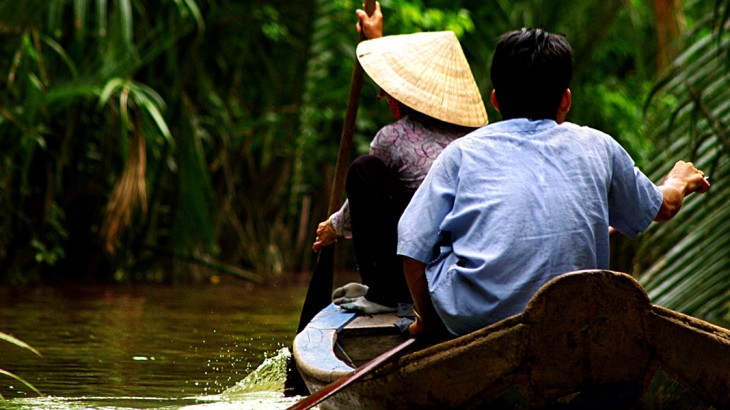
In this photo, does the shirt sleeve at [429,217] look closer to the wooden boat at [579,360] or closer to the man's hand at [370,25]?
the wooden boat at [579,360]

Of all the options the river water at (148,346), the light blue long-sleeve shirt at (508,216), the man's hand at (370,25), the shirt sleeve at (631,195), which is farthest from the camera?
the man's hand at (370,25)

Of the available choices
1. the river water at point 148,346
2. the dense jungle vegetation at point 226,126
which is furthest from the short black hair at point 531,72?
the dense jungle vegetation at point 226,126

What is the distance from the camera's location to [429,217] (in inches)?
105

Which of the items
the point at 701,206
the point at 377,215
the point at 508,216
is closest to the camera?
the point at 508,216

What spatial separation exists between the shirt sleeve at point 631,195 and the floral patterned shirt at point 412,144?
1027 millimetres

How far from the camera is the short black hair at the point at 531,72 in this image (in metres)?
2.63

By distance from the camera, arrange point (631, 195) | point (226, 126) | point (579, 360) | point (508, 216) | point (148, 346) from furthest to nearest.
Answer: point (226, 126) → point (148, 346) → point (631, 195) → point (508, 216) → point (579, 360)

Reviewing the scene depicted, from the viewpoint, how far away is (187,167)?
791cm

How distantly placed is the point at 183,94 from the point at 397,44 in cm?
441

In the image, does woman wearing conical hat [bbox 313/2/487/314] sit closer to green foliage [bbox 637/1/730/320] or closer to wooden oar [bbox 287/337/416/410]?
wooden oar [bbox 287/337/416/410]

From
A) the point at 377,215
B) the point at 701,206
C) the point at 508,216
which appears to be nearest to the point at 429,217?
the point at 508,216

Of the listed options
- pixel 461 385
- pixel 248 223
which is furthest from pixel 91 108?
pixel 461 385

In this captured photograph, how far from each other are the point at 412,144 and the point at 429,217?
3.68 ft

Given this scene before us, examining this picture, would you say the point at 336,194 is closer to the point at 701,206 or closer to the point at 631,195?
the point at 701,206
